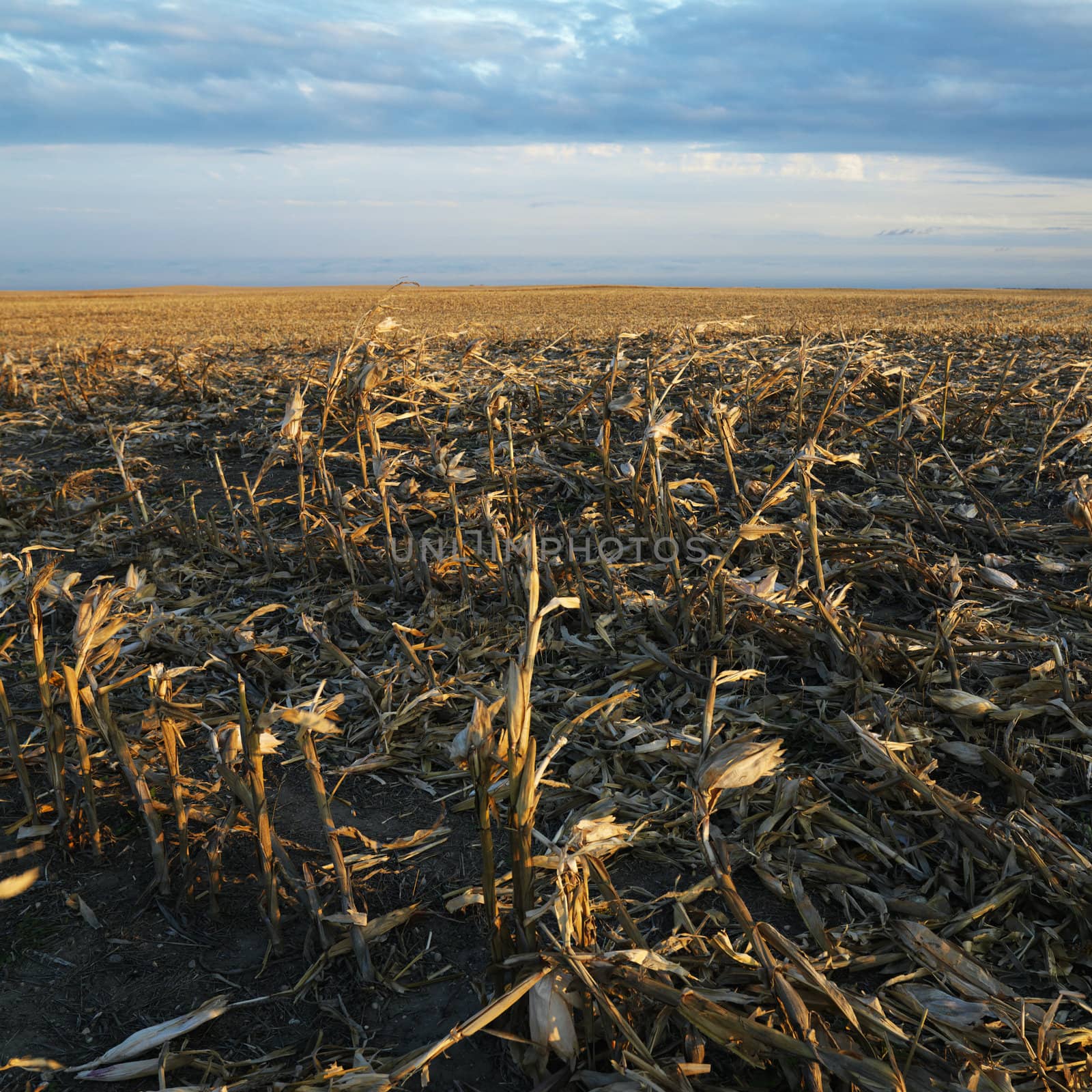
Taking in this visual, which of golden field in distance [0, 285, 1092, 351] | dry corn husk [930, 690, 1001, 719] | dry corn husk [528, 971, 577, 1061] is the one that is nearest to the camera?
dry corn husk [528, 971, 577, 1061]

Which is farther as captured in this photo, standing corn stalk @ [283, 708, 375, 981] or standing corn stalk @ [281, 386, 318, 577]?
standing corn stalk @ [281, 386, 318, 577]

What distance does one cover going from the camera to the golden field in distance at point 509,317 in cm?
1188

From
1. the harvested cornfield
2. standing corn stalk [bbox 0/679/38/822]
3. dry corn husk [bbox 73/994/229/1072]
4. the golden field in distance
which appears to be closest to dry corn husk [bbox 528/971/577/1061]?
the harvested cornfield

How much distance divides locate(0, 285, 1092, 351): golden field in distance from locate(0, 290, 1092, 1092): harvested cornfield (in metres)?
1.41

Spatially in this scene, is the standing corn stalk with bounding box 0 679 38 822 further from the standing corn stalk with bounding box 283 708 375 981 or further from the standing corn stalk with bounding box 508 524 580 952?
the standing corn stalk with bounding box 508 524 580 952

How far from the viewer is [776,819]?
6.80 ft

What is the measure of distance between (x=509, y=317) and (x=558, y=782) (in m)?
16.4

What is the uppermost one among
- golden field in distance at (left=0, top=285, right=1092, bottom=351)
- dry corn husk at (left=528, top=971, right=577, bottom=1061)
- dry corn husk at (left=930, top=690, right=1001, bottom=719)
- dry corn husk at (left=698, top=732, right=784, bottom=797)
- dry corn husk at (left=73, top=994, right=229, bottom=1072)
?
golden field in distance at (left=0, top=285, right=1092, bottom=351)

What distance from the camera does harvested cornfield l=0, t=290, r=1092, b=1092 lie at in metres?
1.49

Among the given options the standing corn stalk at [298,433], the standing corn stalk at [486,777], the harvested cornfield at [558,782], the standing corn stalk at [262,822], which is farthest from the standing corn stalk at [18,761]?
the standing corn stalk at [298,433]

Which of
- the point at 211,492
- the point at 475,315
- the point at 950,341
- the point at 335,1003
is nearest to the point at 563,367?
the point at 211,492

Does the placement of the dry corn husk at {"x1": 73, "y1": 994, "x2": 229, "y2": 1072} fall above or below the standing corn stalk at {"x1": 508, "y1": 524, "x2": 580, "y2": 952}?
below

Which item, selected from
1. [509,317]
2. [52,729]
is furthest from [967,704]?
[509,317]

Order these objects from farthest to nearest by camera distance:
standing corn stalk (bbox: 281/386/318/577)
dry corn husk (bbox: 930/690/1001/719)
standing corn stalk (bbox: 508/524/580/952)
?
standing corn stalk (bbox: 281/386/318/577)
dry corn husk (bbox: 930/690/1001/719)
standing corn stalk (bbox: 508/524/580/952)
